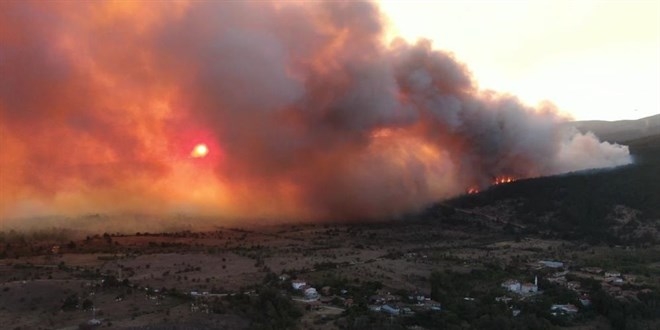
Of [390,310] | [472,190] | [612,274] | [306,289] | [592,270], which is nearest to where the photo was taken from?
[390,310]

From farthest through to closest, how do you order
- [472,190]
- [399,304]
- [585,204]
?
[472,190] < [585,204] < [399,304]

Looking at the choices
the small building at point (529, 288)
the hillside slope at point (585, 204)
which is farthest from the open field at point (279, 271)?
the hillside slope at point (585, 204)

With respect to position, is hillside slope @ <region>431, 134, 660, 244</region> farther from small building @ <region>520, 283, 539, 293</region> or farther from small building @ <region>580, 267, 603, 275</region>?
small building @ <region>520, 283, 539, 293</region>

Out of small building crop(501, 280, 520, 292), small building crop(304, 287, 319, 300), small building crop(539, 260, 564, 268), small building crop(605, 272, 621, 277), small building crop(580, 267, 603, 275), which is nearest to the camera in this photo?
small building crop(304, 287, 319, 300)

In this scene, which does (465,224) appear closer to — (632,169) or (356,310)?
(632,169)

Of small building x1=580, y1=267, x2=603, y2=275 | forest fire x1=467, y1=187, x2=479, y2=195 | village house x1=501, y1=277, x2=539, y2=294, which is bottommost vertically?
village house x1=501, y1=277, x2=539, y2=294

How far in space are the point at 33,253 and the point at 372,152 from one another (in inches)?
1262

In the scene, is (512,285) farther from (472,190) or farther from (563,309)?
(472,190)

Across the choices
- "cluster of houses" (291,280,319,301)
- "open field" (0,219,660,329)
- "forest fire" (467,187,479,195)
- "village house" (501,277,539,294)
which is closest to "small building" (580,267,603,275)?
"open field" (0,219,660,329)

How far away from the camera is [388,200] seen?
60156 millimetres

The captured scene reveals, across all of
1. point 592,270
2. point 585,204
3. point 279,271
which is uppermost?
point 585,204

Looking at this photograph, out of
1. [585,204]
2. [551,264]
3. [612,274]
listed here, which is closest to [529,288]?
[612,274]

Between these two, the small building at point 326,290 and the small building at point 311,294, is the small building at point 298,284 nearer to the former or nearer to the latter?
the small building at point 311,294

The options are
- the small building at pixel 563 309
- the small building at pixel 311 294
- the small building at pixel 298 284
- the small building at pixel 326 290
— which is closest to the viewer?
the small building at pixel 563 309
